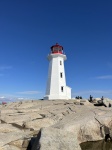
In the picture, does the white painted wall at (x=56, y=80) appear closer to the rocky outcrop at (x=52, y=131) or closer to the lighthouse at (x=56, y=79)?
the lighthouse at (x=56, y=79)

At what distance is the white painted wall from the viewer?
35.5 meters

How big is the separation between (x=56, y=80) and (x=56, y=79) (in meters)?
0.19

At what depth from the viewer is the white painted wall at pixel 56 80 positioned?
35453 mm

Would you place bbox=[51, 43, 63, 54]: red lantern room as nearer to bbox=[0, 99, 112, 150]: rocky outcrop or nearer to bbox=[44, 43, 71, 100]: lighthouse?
bbox=[44, 43, 71, 100]: lighthouse

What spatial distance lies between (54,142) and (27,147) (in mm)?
2201

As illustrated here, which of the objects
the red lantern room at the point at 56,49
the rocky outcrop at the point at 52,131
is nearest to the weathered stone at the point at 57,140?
the rocky outcrop at the point at 52,131

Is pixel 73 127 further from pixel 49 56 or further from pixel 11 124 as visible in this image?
pixel 49 56

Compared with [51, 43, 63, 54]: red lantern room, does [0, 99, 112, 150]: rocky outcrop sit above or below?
below

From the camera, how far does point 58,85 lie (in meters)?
35.5

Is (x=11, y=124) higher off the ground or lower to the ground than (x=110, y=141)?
higher

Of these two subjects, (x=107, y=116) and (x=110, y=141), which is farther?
(x=107, y=116)

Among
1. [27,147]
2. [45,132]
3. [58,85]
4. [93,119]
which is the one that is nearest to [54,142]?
[45,132]

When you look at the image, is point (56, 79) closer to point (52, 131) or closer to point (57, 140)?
point (52, 131)

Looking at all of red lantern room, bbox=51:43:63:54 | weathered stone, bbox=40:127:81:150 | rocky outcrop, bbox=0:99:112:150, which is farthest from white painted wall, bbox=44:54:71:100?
weathered stone, bbox=40:127:81:150
